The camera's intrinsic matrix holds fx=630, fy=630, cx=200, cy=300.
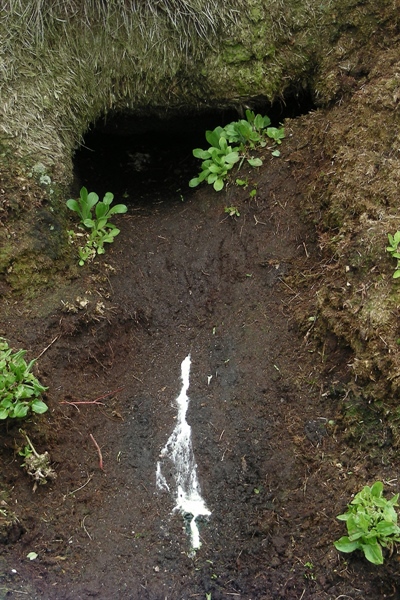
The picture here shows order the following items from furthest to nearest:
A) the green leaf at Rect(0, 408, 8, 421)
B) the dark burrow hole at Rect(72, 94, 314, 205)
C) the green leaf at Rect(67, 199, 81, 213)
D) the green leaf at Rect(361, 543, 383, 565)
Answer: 1. the dark burrow hole at Rect(72, 94, 314, 205)
2. the green leaf at Rect(67, 199, 81, 213)
3. the green leaf at Rect(0, 408, 8, 421)
4. the green leaf at Rect(361, 543, 383, 565)

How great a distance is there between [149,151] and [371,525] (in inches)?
117

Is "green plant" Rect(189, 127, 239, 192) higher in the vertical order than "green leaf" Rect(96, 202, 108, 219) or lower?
higher

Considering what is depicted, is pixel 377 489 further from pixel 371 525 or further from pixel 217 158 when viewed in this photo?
pixel 217 158

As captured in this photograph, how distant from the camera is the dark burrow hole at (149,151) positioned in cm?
396

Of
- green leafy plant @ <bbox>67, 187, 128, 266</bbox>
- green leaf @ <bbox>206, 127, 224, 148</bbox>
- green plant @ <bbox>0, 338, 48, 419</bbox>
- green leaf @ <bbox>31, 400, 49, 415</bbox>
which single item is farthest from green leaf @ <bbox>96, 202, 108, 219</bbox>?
green leaf @ <bbox>31, 400, 49, 415</bbox>

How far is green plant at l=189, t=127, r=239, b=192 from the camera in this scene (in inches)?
142

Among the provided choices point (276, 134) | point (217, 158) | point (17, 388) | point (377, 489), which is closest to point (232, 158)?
point (217, 158)

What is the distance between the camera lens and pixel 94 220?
352 centimetres

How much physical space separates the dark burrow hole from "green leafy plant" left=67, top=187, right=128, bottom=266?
0.91ft

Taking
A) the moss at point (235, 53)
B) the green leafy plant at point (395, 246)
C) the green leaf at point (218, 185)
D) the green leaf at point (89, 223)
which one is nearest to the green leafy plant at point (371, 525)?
the green leafy plant at point (395, 246)

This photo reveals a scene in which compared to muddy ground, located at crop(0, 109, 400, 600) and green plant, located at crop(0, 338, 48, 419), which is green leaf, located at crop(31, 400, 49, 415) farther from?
muddy ground, located at crop(0, 109, 400, 600)

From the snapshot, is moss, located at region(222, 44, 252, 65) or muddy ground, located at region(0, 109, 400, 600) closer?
muddy ground, located at region(0, 109, 400, 600)

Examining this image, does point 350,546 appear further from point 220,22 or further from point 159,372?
point 220,22

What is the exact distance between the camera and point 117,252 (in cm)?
358
